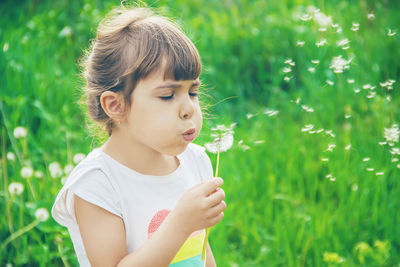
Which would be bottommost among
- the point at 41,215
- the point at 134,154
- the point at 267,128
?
the point at 267,128

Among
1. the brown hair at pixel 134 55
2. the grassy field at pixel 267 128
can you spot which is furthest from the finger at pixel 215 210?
the grassy field at pixel 267 128

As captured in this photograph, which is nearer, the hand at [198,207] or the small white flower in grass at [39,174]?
the hand at [198,207]

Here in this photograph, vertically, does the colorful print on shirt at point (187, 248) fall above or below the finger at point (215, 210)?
below

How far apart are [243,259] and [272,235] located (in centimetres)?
17

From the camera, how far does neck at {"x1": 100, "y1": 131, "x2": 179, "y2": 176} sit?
1361mm

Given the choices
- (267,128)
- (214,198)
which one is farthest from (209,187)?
(267,128)

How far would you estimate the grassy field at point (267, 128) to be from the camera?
6.68 feet

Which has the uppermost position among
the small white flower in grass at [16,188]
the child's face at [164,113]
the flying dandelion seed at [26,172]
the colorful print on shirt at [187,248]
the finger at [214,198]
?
the child's face at [164,113]

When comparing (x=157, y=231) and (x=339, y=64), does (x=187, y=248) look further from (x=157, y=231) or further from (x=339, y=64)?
(x=339, y=64)

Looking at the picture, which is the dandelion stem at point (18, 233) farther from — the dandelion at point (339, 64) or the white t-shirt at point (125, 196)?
the dandelion at point (339, 64)

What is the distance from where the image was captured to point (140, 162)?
1368 mm

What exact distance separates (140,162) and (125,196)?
0.10m

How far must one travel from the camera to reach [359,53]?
282 centimetres

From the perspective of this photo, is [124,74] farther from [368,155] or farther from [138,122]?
[368,155]
